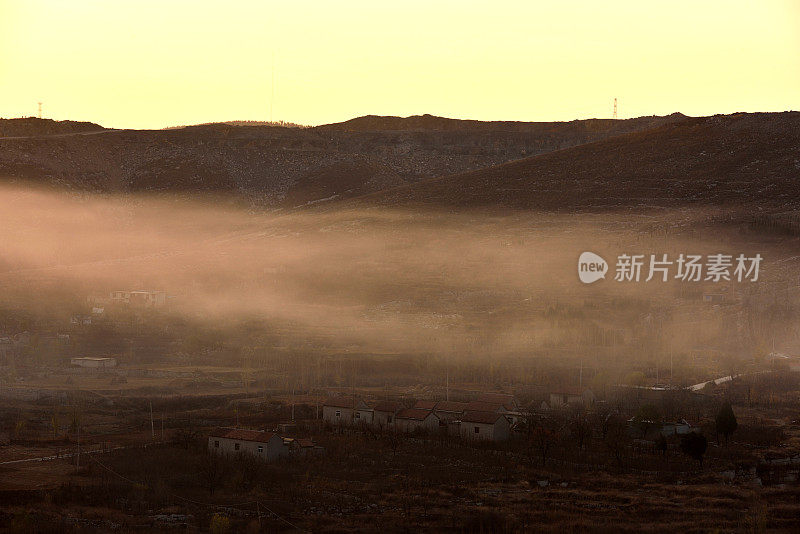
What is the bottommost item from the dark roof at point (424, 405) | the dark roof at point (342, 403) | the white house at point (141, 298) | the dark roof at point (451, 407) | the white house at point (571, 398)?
the white house at point (571, 398)

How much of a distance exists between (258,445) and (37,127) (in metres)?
158

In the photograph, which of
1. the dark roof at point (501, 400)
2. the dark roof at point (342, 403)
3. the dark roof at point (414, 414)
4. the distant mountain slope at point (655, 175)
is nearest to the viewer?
the dark roof at point (414, 414)

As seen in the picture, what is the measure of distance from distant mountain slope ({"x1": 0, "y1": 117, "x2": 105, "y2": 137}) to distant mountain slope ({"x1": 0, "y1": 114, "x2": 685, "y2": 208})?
9330 mm

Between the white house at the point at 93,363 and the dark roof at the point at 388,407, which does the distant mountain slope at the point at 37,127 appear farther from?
the dark roof at the point at 388,407

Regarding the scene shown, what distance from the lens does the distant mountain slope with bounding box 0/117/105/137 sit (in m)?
186

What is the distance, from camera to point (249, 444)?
47.0 metres

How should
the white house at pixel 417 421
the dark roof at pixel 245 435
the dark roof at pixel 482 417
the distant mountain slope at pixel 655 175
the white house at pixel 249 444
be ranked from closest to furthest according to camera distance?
the white house at pixel 249 444 < the dark roof at pixel 245 435 < the dark roof at pixel 482 417 < the white house at pixel 417 421 < the distant mountain slope at pixel 655 175

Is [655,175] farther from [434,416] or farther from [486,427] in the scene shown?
[486,427]

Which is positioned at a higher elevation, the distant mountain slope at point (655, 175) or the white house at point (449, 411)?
the distant mountain slope at point (655, 175)

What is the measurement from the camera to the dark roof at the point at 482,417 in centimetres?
5331

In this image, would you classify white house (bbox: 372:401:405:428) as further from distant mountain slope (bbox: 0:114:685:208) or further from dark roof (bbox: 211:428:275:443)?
distant mountain slope (bbox: 0:114:685:208)


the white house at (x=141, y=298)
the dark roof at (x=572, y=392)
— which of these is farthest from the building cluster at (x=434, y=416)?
the white house at (x=141, y=298)

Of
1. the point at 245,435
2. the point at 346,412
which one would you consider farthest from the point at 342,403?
the point at 245,435

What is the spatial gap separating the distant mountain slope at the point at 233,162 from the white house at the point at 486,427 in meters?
113
